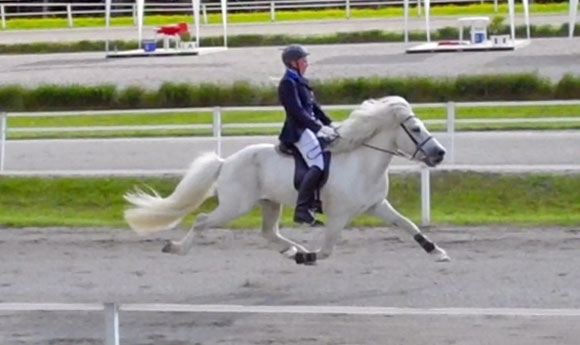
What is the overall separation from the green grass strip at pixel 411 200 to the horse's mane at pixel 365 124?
3.73 m

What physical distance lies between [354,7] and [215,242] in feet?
133

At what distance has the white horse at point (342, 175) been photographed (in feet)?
36.1

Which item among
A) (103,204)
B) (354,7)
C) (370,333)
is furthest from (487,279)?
(354,7)

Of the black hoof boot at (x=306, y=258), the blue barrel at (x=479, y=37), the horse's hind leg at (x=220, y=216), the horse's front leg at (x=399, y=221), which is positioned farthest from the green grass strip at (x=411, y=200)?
Result: the blue barrel at (x=479, y=37)

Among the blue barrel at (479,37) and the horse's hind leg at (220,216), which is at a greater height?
the blue barrel at (479,37)

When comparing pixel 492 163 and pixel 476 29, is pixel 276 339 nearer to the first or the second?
pixel 492 163

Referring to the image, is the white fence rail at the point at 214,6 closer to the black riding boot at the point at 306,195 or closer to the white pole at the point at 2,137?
the white pole at the point at 2,137

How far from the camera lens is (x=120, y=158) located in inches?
774

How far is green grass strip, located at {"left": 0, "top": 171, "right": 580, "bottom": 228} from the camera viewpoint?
1531 cm

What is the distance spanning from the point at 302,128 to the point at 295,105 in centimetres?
19

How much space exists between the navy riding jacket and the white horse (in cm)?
25

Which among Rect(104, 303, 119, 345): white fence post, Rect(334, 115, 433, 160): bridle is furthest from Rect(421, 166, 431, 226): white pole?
Rect(104, 303, 119, 345): white fence post

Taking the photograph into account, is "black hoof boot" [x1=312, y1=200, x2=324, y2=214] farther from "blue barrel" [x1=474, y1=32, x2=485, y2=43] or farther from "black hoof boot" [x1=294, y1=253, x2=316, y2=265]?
"blue barrel" [x1=474, y1=32, x2=485, y2=43]

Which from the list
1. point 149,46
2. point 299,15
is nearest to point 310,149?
point 149,46
